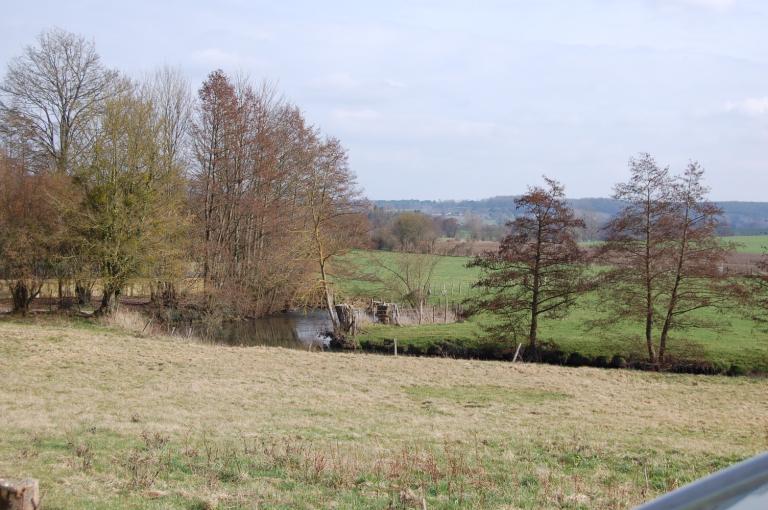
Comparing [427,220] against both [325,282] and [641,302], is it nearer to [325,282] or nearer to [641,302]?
[325,282]


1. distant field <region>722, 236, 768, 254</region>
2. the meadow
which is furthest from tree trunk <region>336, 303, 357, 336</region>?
distant field <region>722, 236, 768, 254</region>

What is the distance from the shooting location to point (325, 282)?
3769 cm

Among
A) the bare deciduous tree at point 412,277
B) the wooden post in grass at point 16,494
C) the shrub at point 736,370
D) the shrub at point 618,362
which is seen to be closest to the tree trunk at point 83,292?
the bare deciduous tree at point 412,277

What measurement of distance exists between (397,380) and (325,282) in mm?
17541

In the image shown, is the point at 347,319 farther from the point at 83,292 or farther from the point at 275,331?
the point at 83,292

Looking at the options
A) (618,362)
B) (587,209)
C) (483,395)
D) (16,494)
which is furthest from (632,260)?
(587,209)

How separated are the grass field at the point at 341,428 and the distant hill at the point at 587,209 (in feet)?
129

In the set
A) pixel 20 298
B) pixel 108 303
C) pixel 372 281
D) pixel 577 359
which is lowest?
pixel 577 359

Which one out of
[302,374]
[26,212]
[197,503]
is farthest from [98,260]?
[197,503]

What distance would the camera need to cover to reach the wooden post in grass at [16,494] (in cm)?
485

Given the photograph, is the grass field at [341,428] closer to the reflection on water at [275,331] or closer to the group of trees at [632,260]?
the group of trees at [632,260]

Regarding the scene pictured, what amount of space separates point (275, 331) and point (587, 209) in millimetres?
83751

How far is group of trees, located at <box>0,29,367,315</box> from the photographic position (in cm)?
3078

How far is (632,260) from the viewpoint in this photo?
28.8m
